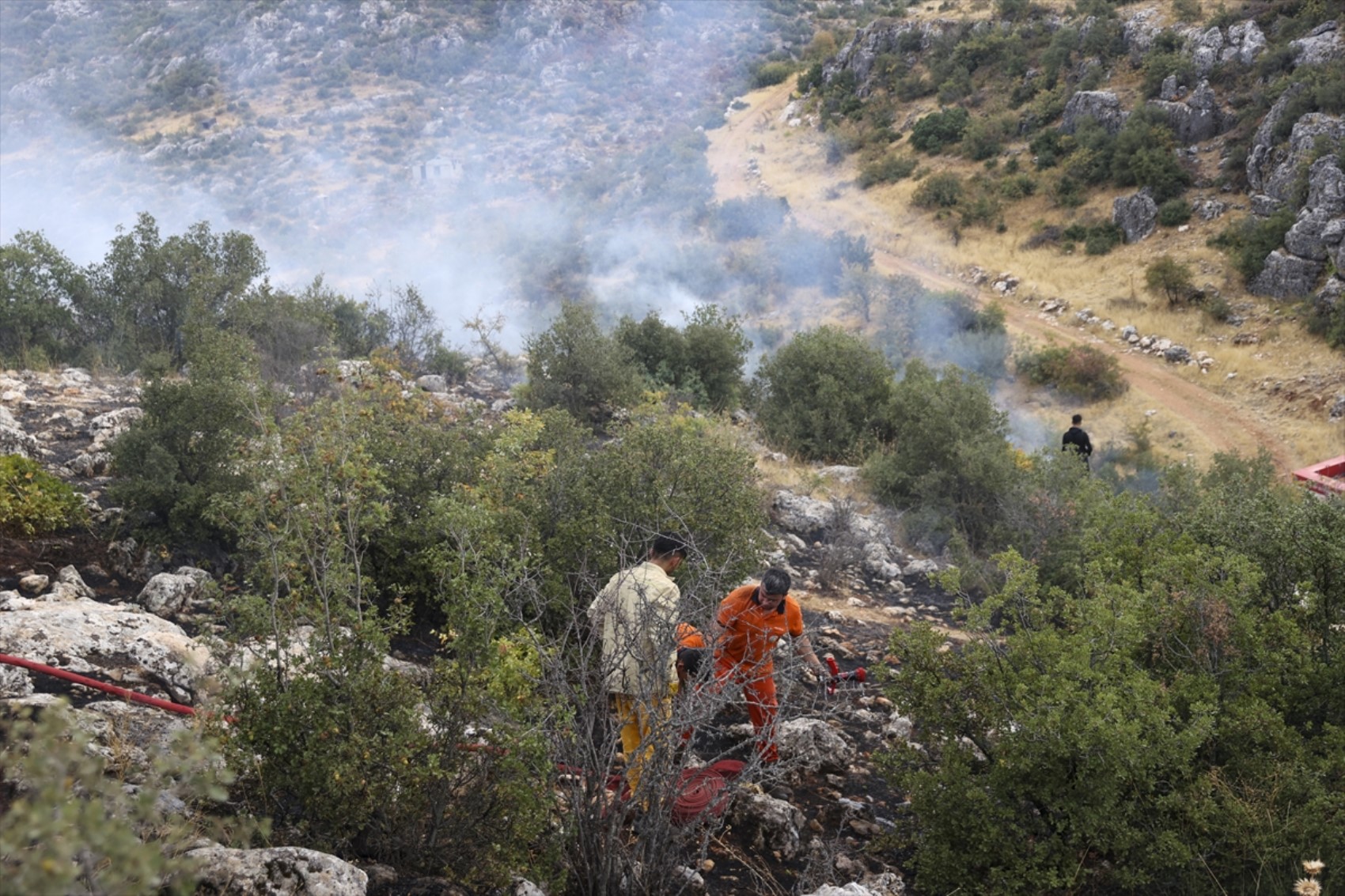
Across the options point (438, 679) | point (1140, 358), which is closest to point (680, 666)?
point (438, 679)

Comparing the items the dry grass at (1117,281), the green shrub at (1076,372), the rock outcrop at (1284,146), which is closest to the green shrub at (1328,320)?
the dry grass at (1117,281)

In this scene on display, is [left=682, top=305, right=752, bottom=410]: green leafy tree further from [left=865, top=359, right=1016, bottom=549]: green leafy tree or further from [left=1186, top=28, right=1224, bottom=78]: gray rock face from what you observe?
[left=1186, top=28, right=1224, bottom=78]: gray rock face

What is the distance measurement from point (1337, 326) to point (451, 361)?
14343mm

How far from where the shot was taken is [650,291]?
73.3ft

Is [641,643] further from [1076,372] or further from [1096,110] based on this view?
[1096,110]

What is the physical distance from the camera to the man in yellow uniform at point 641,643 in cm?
316

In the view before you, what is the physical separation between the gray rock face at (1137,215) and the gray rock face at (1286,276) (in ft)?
10.3

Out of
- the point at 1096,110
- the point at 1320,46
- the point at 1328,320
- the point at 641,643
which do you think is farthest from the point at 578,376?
the point at 1320,46

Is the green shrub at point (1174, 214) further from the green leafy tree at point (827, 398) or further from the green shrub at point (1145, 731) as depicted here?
the green shrub at point (1145, 731)

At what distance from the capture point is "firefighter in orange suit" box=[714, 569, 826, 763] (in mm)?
4090

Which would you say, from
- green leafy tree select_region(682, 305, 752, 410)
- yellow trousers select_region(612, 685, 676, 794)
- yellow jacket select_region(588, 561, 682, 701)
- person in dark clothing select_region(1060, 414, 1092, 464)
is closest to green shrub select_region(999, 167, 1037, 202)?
green leafy tree select_region(682, 305, 752, 410)

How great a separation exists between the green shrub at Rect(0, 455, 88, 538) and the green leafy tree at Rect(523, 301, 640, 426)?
19.8 ft

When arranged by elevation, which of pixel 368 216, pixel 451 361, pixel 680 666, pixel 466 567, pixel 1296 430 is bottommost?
pixel 368 216

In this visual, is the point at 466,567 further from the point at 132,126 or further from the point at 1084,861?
the point at 132,126
